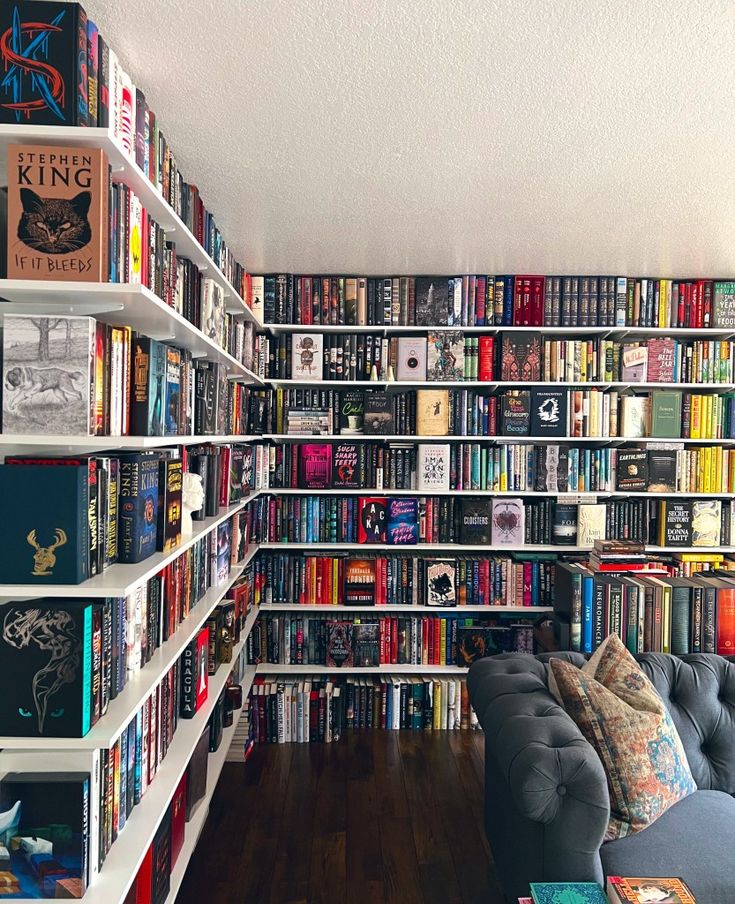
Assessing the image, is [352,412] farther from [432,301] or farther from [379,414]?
[432,301]

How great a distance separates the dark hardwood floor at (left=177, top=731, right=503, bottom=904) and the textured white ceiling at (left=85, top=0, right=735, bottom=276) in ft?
8.28

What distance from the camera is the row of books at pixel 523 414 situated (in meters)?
3.37

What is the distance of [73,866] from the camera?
1200mm

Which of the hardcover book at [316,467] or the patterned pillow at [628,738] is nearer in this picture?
the patterned pillow at [628,738]

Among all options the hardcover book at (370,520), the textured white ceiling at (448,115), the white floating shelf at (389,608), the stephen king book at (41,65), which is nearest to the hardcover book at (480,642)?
the white floating shelf at (389,608)

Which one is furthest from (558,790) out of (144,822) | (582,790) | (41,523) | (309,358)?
(309,358)

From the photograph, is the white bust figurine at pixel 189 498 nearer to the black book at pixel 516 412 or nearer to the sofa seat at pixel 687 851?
the sofa seat at pixel 687 851

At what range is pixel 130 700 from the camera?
137 centimetres

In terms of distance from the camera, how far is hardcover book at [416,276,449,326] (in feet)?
10.9

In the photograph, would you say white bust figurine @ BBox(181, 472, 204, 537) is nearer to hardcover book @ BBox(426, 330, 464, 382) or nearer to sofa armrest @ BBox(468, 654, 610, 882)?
sofa armrest @ BBox(468, 654, 610, 882)

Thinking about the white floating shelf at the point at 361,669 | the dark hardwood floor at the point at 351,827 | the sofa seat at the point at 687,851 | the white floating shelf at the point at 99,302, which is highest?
the white floating shelf at the point at 99,302

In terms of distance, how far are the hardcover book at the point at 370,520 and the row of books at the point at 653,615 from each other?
1.04m

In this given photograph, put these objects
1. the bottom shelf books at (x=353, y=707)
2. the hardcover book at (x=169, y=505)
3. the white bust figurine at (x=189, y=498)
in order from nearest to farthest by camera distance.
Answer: the hardcover book at (x=169, y=505) < the white bust figurine at (x=189, y=498) < the bottom shelf books at (x=353, y=707)

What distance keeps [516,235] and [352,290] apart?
3.28 ft
